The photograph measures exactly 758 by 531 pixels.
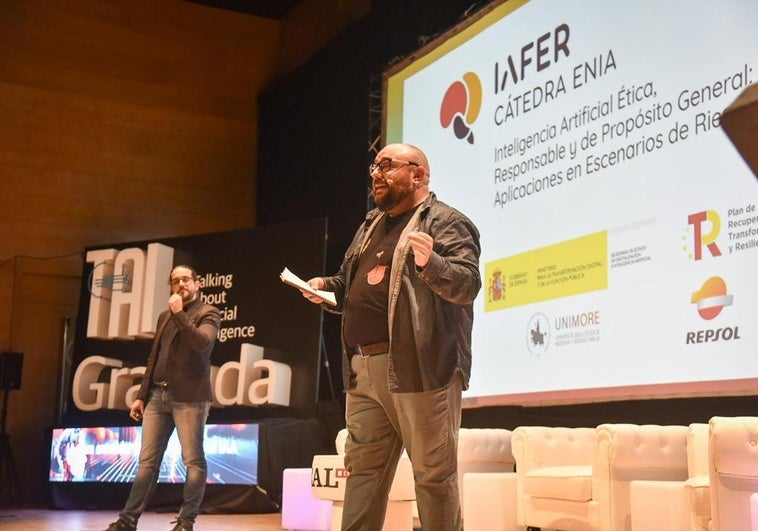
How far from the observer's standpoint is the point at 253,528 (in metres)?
5.29

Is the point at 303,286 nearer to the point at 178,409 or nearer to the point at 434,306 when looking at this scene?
the point at 434,306

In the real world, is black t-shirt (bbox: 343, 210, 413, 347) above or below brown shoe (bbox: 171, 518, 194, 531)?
above

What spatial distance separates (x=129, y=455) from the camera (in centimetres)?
730

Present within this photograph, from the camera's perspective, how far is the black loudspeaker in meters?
8.10

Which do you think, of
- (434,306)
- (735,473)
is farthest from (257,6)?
(735,473)

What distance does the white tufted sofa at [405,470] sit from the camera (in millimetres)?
4148

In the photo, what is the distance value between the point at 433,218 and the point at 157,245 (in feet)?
19.2

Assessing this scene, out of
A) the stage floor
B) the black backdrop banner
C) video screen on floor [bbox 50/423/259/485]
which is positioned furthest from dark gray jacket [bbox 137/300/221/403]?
the black backdrop banner

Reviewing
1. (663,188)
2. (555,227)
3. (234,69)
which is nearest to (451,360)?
(663,188)

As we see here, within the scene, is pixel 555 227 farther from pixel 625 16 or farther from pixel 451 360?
Result: pixel 451 360

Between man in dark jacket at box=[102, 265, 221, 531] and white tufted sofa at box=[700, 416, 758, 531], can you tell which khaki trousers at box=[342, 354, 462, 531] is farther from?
man in dark jacket at box=[102, 265, 221, 531]

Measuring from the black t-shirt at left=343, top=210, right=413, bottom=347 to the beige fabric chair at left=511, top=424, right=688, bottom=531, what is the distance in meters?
1.57

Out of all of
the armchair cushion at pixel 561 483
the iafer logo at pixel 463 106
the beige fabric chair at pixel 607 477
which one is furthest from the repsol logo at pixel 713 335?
the iafer logo at pixel 463 106

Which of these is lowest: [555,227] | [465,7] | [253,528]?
[253,528]
